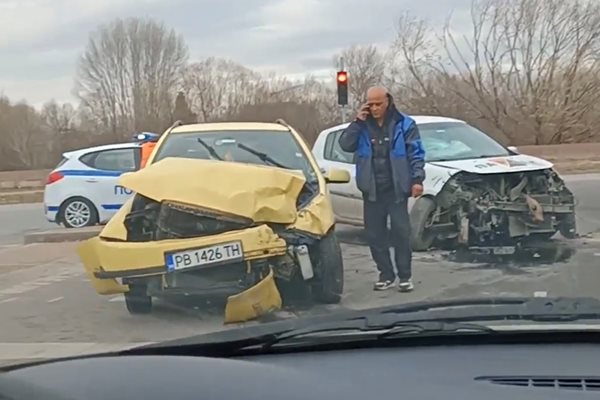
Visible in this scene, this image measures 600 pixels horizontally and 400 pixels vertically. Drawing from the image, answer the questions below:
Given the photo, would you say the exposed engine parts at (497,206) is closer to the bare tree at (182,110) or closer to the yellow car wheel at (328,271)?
the yellow car wheel at (328,271)

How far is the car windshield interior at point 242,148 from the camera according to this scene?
8.88 metres

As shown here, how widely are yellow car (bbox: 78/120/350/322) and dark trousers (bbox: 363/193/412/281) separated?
2.24 feet

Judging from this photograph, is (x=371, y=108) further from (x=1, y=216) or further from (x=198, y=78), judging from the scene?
(x=198, y=78)

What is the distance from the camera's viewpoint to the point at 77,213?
16625mm

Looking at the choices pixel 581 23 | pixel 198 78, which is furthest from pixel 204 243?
pixel 198 78

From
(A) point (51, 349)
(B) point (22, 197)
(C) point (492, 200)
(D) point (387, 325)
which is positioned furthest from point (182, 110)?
(D) point (387, 325)

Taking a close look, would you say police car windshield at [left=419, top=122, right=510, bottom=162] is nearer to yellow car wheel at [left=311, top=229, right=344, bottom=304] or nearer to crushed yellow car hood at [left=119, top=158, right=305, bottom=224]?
yellow car wheel at [left=311, top=229, right=344, bottom=304]

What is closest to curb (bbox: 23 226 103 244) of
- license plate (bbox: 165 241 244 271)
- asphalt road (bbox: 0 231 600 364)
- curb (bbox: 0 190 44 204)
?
asphalt road (bbox: 0 231 600 364)

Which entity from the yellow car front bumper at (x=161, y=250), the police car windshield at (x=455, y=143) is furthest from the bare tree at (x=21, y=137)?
the yellow car front bumper at (x=161, y=250)

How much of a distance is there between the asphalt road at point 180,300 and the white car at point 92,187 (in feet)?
13.4

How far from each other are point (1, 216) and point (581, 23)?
2388cm

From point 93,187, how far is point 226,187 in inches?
369

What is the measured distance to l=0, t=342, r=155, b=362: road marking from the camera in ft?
21.9

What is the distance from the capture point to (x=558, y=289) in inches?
332
